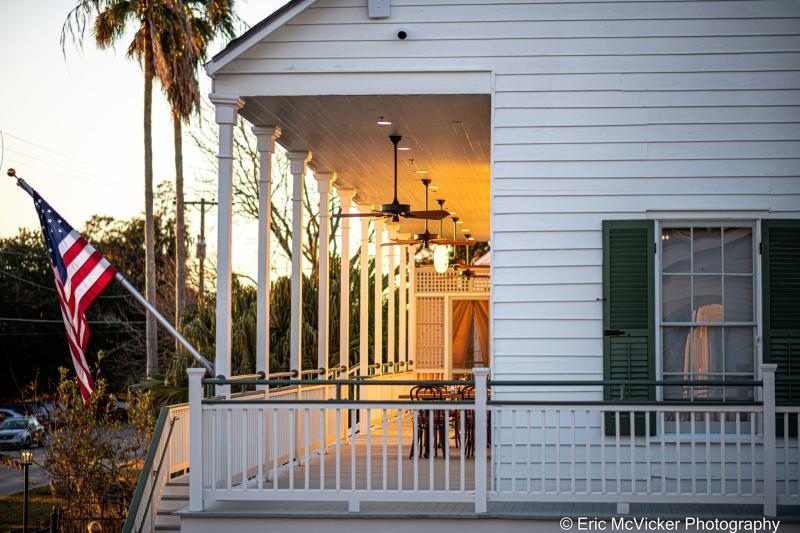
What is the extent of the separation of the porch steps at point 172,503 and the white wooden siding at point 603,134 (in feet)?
10.2

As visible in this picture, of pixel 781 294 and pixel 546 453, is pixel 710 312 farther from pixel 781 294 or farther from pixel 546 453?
pixel 546 453

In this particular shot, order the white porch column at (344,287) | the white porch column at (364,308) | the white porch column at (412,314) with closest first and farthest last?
1. the white porch column at (344,287)
2. the white porch column at (364,308)
3. the white porch column at (412,314)

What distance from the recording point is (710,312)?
941 cm

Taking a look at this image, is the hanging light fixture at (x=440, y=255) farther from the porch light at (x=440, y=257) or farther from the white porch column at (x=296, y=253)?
the white porch column at (x=296, y=253)

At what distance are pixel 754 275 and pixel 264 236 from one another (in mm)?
4733

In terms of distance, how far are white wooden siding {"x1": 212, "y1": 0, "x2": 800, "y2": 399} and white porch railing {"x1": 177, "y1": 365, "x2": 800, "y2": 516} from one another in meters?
0.67

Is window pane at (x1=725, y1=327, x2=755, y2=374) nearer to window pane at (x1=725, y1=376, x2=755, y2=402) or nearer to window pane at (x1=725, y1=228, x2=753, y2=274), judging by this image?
window pane at (x1=725, y1=376, x2=755, y2=402)

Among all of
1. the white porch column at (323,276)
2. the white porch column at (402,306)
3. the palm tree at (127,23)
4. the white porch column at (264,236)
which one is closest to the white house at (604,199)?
the white porch column at (264,236)

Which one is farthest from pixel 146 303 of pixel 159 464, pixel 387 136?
pixel 387 136

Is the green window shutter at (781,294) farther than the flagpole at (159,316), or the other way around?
the flagpole at (159,316)

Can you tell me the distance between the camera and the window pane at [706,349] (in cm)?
936

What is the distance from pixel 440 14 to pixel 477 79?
0.67m

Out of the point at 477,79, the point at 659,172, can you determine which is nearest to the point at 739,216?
the point at 659,172

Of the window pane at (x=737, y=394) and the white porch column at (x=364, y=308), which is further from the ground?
the white porch column at (x=364, y=308)
